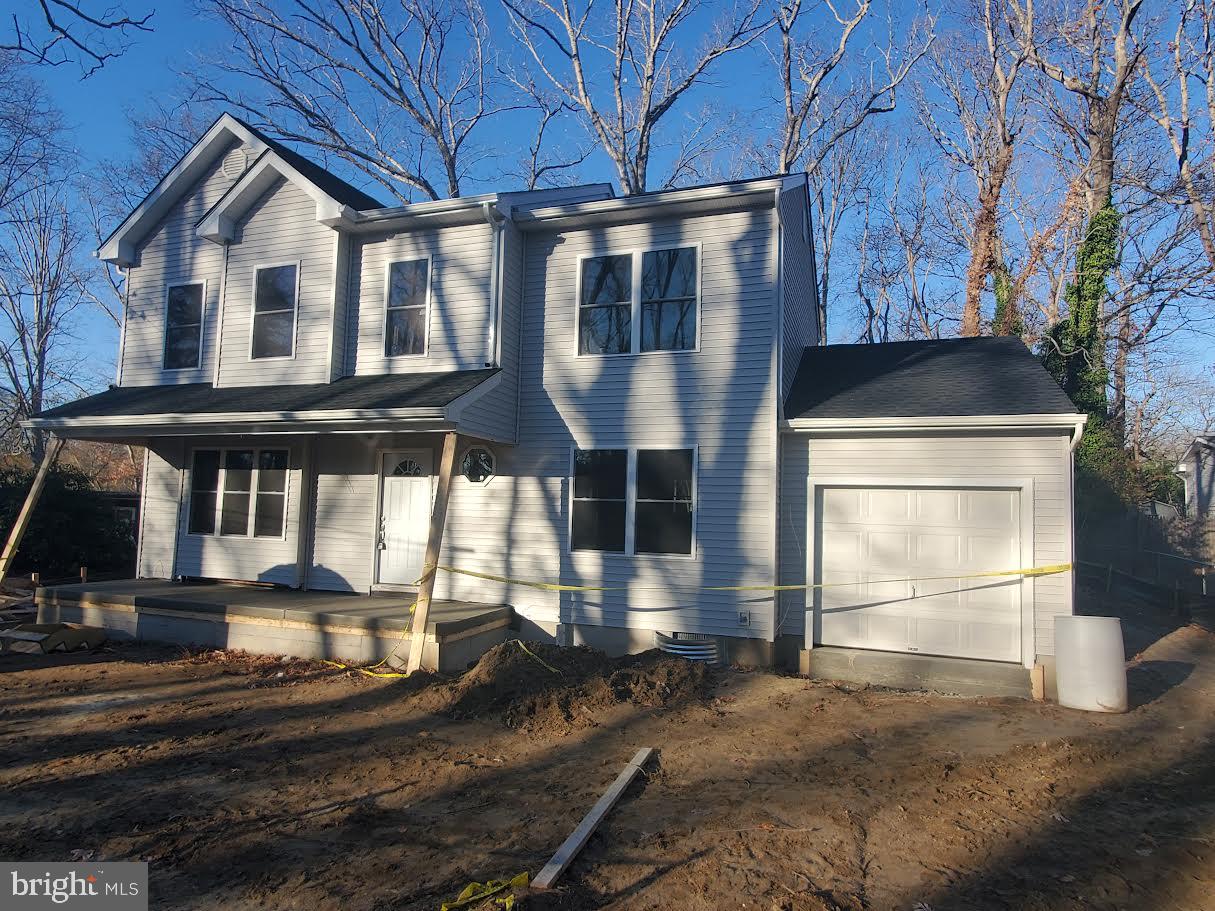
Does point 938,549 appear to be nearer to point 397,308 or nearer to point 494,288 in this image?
point 494,288

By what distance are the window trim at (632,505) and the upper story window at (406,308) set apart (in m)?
2.90

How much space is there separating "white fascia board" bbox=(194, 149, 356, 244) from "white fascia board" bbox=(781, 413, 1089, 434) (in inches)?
283

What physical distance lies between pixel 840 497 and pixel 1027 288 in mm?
16451

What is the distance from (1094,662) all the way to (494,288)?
27.0 ft

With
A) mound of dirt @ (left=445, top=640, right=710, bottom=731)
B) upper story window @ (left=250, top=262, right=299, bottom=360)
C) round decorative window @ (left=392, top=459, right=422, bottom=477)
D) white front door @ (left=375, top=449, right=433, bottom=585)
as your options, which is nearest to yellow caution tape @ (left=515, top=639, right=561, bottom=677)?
mound of dirt @ (left=445, top=640, right=710, bottom=731)

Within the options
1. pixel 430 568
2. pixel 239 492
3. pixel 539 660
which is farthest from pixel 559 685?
pixel 239 492

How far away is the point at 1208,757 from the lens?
608cm

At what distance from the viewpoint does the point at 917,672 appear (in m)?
8.35

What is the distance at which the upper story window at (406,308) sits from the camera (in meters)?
10.5

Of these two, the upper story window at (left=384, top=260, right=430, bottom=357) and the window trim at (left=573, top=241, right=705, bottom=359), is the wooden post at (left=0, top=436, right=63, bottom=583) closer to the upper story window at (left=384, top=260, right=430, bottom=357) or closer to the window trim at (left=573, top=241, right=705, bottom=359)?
the upper story window at (left=384, top=260, right=430, bottom=357)

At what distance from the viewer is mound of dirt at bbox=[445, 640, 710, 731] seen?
6801 millimetres

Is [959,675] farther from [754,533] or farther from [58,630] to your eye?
[58,630]

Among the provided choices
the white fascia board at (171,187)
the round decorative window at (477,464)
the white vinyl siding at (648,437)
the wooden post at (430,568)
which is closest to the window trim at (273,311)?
the white fascia board at (171,187)

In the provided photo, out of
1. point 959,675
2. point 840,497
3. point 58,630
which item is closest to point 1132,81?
point 840,497
